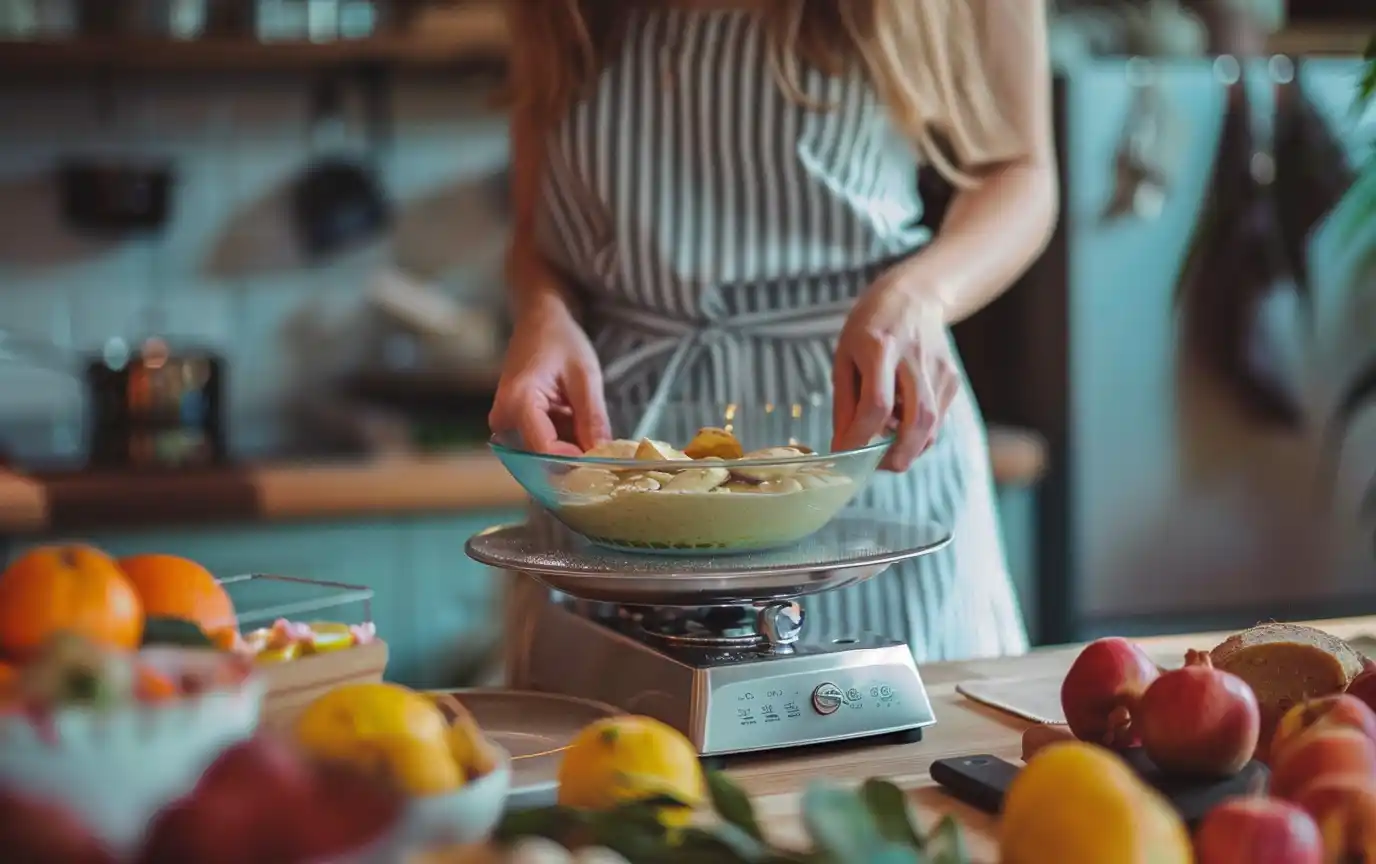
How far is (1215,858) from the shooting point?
2.22ft

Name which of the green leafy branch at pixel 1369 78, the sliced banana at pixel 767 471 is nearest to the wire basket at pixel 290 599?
the sliced banana at pixel 767 471

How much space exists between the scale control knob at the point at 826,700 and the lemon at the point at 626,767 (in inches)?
8.1

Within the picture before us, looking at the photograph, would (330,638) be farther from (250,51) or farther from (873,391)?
(250,51)

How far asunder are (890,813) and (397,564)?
194cm

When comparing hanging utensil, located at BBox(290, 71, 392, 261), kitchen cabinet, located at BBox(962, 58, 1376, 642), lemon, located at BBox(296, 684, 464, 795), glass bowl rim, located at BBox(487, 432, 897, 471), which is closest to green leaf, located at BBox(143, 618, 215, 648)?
lemon, located at BBox(296, 684, 464, 795)

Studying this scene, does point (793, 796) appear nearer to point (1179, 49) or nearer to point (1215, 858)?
point (1215, 858)

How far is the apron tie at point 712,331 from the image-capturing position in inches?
55.8

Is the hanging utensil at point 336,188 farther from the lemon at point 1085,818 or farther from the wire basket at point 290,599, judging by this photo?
the lemon at point 1085,818

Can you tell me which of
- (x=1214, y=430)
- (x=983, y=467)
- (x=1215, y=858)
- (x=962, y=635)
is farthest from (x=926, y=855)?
(x=1214, y=430)

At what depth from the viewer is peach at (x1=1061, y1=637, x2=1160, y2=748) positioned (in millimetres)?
892

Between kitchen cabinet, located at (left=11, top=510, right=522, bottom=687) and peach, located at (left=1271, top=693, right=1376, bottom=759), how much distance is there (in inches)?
68.4

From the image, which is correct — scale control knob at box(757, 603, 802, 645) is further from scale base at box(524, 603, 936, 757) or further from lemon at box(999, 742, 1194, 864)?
lemon at box(999, 742, 1194, 864)

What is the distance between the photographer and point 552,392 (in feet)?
3.94

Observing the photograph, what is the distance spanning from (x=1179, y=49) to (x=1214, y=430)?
0.68 m
